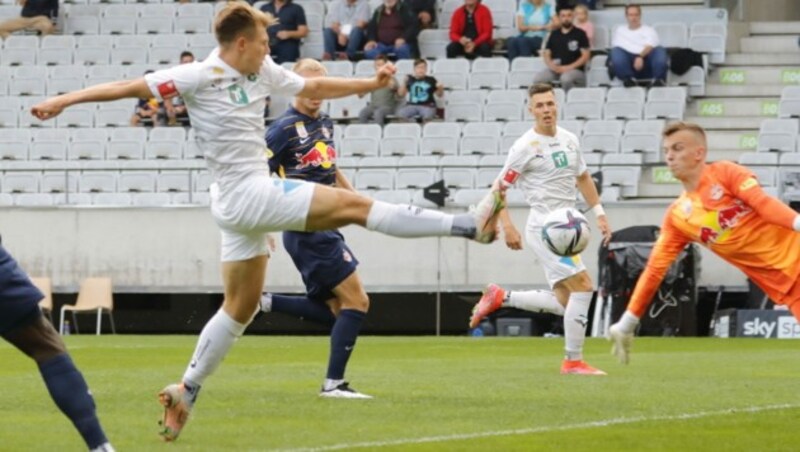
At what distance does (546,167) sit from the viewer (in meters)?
14.2

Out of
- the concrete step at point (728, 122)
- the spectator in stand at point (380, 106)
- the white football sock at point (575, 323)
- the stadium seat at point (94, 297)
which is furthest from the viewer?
the spectator in stand at point (380, 106)

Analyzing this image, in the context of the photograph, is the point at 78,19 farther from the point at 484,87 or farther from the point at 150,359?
the point at 150,359

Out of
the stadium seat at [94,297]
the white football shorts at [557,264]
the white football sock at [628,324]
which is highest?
the white football sock at [628,324]

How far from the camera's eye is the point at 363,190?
24141 millimetres

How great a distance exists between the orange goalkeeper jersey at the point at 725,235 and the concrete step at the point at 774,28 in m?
18.9

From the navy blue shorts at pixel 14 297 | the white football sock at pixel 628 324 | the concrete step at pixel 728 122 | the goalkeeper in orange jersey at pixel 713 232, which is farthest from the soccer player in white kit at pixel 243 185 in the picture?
the concrete step at pixel 728 122

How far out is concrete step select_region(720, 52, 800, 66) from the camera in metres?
27.0

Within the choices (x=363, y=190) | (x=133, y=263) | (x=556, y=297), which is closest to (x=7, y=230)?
(x=133, y=263)

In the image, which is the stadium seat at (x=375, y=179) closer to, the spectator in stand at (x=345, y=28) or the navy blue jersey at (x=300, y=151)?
the spectator in stand at (x=345, y=28)

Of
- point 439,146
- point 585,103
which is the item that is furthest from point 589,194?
point 585,103

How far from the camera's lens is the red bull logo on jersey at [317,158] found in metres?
11.4

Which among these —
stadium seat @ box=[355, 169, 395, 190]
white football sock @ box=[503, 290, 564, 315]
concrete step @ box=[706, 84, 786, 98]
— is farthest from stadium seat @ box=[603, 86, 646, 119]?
white football sock @ box=[503, 290, 564, 315]

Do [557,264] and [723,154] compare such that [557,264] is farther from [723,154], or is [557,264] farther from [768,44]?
[768,44]

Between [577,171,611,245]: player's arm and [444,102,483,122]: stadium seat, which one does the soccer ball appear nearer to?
[577,171,611,245]: player's arm
